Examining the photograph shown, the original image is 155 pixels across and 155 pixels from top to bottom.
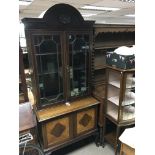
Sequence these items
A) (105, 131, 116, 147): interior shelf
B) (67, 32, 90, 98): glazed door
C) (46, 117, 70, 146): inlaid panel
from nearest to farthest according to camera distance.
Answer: (46, 117, 70, 146): inlaid panel < (67, 32, 90, 98): glazed door < (105, 131, 116, 147): interior shelf

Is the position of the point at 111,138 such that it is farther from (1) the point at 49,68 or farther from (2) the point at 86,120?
(1) the point at 49,68

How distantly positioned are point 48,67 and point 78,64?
1.47 feet

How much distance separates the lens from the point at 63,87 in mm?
2201

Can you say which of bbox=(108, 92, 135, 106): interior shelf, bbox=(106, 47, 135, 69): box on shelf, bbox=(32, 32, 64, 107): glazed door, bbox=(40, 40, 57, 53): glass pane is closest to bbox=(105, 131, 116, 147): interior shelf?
bbox=(108, 92, 135, 106): interior shelf

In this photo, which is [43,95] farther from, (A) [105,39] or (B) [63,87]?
(A) [105,39]

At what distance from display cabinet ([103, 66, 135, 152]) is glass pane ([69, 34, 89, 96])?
13.7 inches

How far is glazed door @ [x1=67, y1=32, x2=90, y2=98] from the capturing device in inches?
84.4

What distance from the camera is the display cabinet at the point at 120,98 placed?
204cm

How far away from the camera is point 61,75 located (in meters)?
2.17

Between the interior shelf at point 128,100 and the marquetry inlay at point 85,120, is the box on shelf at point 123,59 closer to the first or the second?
the interior shelf at point 128,100

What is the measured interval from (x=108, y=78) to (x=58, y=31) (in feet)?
3.12

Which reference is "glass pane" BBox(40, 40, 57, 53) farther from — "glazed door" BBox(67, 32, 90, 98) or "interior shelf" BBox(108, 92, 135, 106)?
"interior shelf" BBox(108, 92, 135, 106)

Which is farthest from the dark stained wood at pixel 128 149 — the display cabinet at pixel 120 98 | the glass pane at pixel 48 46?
the glass pane at pixel 48 46
